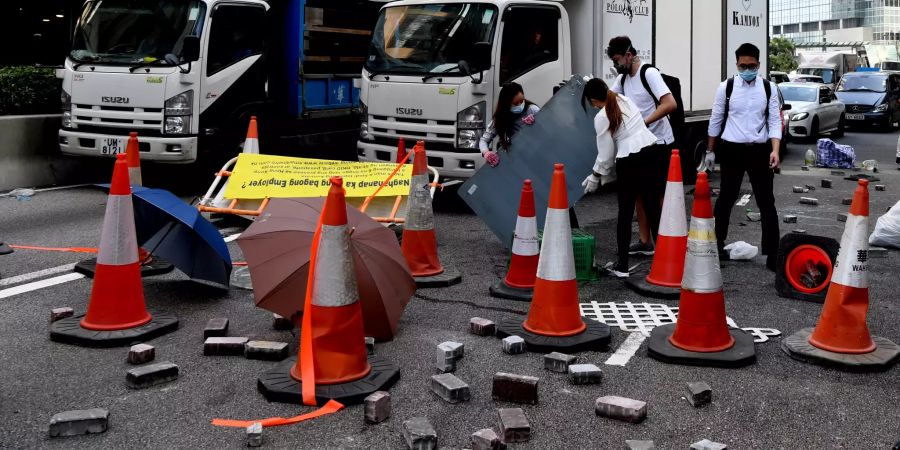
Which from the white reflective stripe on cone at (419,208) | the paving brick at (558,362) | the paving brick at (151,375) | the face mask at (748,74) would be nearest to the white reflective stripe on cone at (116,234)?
the paving brick at (151,375)

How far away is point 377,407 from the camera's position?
4.31 metres

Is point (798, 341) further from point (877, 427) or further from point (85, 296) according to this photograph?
point (85, 296)

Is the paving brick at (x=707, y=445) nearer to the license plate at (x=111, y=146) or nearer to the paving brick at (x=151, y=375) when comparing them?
the paving brick at (x=151, y=375)

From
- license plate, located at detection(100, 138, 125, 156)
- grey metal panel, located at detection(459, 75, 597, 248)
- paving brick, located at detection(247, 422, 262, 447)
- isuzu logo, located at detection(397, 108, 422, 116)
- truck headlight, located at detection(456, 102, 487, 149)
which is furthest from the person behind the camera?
license plate, located at detection(100, 138, 125, 156)

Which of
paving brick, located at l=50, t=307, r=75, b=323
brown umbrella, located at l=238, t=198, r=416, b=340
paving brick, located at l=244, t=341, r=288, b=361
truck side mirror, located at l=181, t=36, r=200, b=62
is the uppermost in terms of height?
truck side mirror, located at l=181, t=36, r=200, b=62

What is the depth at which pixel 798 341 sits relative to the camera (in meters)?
5.50

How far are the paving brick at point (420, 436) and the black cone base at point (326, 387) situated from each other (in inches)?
21.3

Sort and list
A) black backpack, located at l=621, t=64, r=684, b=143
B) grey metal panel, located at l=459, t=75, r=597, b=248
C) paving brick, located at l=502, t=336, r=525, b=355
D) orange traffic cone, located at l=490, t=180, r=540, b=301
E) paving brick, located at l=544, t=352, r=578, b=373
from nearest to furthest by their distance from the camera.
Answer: paving brick, located at l=544, t=352, r=578, b=373 → paving brick, located at l=502, t=336, r=525, b=355 → orange traffic cone, located at l=490, t=180, r=540, b=301 → black backpack, located at l=621, t=64, r=684, b=143 → grey metal panel, located at l=459, t=75, r=597, b=248

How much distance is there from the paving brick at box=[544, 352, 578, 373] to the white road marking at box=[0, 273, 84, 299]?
390 centimetres

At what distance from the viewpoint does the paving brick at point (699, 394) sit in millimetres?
4582

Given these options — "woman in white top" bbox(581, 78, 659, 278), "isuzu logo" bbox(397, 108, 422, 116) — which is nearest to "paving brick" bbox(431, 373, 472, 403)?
"woman in white top" bbox(581, 78, 659, 278)

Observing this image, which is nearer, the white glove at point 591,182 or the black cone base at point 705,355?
the black cone base at point 705,355

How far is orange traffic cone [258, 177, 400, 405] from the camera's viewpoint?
4.58 m

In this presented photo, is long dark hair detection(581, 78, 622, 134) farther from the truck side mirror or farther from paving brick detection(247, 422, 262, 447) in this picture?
the truck side mirror
